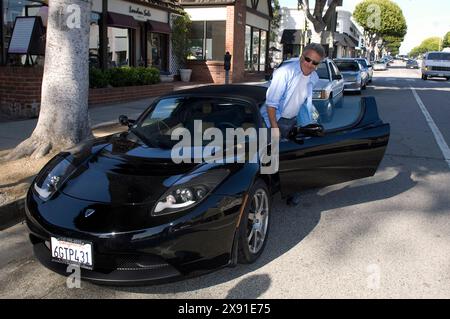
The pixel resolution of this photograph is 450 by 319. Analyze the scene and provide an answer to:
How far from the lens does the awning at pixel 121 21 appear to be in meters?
16.0

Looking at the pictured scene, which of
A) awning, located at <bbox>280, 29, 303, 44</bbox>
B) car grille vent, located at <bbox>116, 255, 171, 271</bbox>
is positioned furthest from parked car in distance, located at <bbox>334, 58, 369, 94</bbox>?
awning, located at <bbox>280, 29, 303, 44</bbox>

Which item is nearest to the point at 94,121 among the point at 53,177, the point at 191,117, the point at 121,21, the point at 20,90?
the point at 20,90

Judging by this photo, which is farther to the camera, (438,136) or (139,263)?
(438,136)

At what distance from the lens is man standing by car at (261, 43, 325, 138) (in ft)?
14.6

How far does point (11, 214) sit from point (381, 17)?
79317mm

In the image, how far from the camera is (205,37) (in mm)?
24406

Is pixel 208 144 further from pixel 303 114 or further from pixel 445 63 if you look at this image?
pixel 445 63

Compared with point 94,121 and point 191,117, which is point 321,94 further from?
point 191,117

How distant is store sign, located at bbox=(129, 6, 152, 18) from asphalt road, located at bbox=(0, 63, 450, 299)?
552 inches

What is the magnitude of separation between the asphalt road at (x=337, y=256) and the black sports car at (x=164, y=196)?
0.24 m

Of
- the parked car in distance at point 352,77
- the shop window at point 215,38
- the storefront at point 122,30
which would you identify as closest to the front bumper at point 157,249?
the storefront at point 122,30
